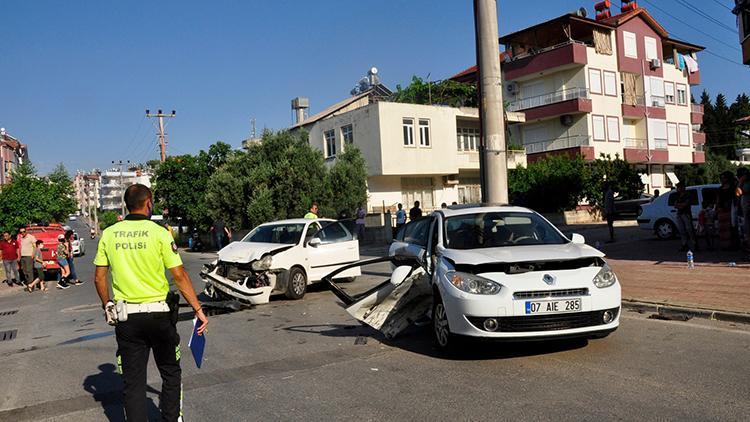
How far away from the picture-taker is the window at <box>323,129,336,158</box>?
127ft

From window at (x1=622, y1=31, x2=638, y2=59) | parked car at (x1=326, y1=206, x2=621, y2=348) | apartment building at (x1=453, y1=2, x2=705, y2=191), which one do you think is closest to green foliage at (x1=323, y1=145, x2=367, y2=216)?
apartment building at (x1=453, y1=2, x2=705, y2=191)

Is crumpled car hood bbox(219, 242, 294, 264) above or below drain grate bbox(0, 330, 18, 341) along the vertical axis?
A: above

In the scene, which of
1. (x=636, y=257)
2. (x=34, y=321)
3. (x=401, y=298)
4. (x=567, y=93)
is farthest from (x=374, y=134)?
(x=401, y=298)

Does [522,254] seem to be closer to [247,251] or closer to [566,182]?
[247,251]

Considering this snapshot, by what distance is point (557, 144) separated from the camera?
153 ft

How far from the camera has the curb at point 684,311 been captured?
7.65 metres

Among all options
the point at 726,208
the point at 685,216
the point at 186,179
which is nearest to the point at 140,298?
the point at 685,216

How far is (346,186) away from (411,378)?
2483cm

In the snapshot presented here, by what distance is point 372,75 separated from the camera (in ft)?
189

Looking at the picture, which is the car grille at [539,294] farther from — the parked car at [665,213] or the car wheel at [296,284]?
the parked car at [665,213]

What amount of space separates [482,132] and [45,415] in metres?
9.01

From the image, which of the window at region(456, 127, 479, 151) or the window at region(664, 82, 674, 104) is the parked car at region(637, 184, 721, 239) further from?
the window at region(664, 82, 674, 104)

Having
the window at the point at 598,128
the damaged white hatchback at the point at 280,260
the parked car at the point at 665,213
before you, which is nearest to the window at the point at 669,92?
the window at the point at 598,128

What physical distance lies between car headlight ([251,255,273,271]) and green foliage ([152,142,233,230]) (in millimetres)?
29301
